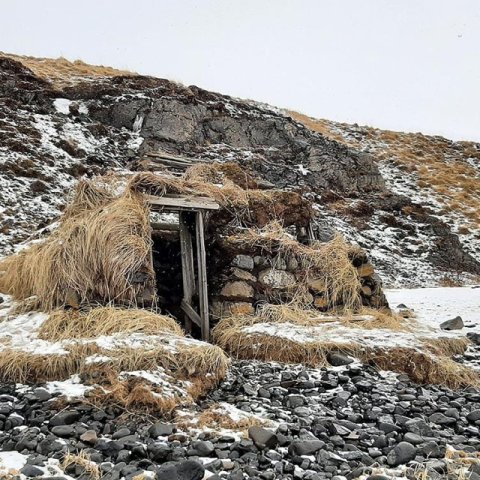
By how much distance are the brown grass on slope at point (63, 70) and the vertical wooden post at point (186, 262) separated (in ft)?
62.4

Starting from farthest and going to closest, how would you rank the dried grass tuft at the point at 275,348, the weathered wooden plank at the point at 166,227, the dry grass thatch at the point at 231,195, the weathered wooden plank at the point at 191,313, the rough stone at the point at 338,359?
the weathered wooden plank at the point at 166,227 → the dry grass thatch at the point at 231,195 → the weathered wooden plank at the point at 191,313 → the dried grass tuft at the point at 275,348 → the rough stone at the point at 338,359

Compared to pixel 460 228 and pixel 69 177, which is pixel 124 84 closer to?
pixel 69 177

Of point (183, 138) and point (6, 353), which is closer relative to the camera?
point (6, 353)

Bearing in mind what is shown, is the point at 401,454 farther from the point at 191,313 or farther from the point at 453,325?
the point at 453,325

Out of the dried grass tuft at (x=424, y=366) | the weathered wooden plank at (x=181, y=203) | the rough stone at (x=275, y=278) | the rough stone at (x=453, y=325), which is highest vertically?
the weathered wooden plank at (x=181, y=203)

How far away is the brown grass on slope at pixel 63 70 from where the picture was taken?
83.5 feet

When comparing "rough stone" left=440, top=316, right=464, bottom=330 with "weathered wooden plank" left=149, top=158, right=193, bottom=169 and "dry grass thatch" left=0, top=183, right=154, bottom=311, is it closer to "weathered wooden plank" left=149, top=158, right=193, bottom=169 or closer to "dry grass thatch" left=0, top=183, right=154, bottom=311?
"dry grass thatch" left=0, top=183, right=154, bottom=311

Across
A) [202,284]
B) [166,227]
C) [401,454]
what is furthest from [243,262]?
[401,454]

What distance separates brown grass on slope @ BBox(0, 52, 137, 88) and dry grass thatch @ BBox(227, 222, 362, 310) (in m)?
19.6

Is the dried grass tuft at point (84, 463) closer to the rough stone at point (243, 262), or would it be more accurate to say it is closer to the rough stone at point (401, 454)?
the rough stone at point (401, 454)

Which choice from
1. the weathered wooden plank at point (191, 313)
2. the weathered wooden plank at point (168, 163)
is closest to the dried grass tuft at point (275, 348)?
the weathered wooden plank at point (191, 313)

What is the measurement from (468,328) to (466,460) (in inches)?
202

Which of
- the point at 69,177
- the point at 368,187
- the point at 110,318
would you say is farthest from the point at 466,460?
the point at 368,187

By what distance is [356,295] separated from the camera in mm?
8609
